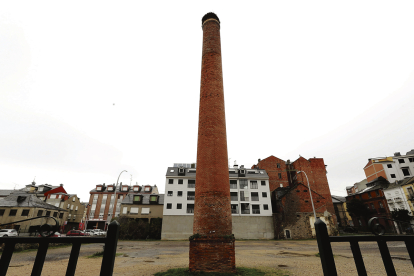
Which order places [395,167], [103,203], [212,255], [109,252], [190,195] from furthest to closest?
1. [103,203]
2. [395,167]
3. [190,195]
4. [212,255]
5. [109,252]

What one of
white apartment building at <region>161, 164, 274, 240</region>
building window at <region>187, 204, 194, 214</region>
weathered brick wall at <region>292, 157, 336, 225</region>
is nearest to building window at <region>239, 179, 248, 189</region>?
white apartment building at <region>161, 164, 274, 240</region>

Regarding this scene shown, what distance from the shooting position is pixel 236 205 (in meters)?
37.1

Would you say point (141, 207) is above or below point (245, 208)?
above

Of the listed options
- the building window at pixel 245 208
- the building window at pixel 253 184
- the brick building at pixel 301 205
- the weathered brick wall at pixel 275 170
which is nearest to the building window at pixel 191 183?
the building window at pixel 245 208

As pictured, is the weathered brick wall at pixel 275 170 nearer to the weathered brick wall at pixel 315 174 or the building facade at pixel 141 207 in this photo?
the weathered brick wall at pixel 315 174

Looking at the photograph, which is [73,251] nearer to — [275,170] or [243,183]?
[243,183]

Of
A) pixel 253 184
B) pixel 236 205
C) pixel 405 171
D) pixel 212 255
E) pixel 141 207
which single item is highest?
pixel 405 171

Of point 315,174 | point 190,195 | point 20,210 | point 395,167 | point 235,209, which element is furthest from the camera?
point 395,167

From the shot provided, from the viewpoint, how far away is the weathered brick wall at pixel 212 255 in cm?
951

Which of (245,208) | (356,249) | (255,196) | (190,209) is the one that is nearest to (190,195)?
(190,209)

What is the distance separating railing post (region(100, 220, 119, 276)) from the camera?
87.6 inches

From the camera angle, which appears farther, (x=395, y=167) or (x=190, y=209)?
(x=395, y=167)

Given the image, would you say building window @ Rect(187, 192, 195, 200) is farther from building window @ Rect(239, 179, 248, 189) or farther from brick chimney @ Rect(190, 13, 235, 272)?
brick chimney @ Rect(190, 13, 235, 272)

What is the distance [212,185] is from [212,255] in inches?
121
